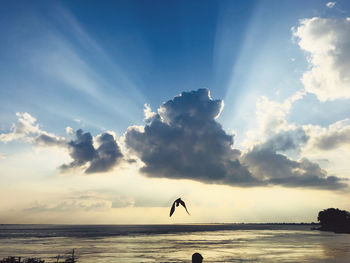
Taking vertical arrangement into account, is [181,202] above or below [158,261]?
above

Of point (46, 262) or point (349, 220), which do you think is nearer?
point (46, 262)

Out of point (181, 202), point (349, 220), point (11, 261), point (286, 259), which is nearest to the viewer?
point (181, 202)

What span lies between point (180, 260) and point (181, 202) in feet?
212

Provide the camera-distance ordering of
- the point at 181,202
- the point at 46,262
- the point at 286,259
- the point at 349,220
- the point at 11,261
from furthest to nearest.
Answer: the point at 349,220, the point at 286,259, the point at 46,262, the point at 11,261, the point at 181,202

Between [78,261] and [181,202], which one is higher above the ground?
[181,202]

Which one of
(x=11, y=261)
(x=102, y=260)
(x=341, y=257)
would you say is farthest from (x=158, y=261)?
(x=341, y=257)

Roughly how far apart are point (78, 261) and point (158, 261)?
58.8ft

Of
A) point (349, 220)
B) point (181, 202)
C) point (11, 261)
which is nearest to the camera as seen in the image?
point (181, 202)

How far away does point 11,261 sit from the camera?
51.7 metres

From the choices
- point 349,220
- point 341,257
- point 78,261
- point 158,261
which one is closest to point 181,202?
point 158,261

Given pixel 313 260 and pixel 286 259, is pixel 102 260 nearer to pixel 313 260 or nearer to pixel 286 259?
pixel 286 259

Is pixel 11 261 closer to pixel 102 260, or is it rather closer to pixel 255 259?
pixel 102 260

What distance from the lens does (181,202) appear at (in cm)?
697

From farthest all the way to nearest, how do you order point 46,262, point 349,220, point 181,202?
point 349,220 → point 46,262 → point 181,202
